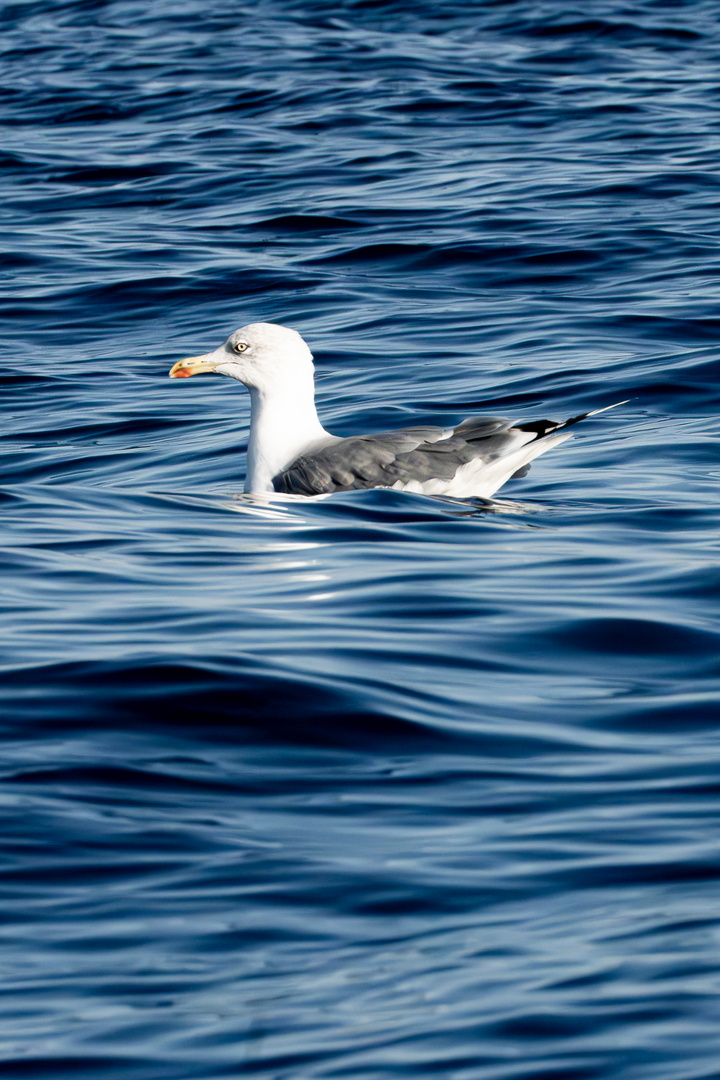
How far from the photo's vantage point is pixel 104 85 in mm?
26688

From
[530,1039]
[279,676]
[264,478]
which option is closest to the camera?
[530,1039]

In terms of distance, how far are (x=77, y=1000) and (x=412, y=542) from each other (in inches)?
194

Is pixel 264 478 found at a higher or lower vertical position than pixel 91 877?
higher

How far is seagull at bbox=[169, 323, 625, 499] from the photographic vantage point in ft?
31.9

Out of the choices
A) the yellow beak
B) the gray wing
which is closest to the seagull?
the gray wing

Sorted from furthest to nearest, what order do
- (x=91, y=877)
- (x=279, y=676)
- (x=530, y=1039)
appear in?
(x=279, y=676) → (x=91, y=877) → (x=530, y=1039)

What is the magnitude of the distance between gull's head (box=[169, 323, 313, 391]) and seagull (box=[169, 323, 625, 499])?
30 millimetres

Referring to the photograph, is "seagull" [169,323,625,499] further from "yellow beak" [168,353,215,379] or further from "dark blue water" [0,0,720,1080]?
"yellow beak" [168,353,215,379]

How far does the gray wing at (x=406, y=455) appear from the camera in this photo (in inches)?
382

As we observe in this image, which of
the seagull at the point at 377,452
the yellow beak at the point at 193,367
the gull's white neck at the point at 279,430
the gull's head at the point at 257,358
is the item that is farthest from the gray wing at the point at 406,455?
the yellow beak at the point at 193,367

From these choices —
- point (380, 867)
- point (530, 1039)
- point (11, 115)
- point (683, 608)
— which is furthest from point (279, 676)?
point (11, 115)

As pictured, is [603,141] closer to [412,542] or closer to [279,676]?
[412,542]

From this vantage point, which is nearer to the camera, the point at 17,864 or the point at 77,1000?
the point at 77,1000

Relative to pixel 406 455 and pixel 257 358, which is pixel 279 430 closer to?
pixel 257 358
